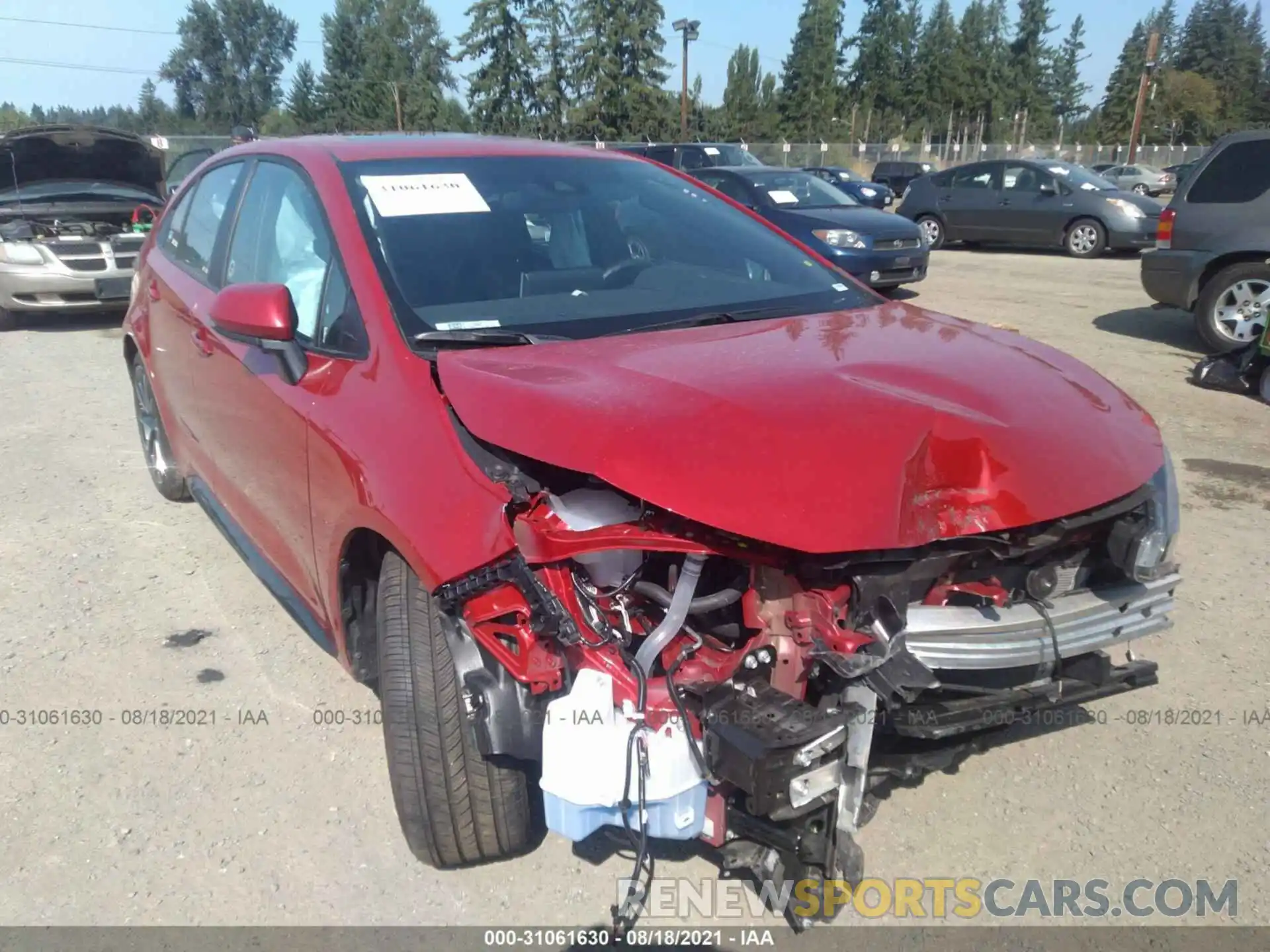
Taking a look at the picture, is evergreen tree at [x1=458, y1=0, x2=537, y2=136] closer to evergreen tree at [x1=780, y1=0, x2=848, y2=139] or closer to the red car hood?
evergreen tree at [x1=780, y1=0, x2=848, y2=139]

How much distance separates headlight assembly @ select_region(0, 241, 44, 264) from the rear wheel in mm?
4996

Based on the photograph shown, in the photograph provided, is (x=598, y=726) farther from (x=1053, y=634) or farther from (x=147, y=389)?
(x=147, y=389)

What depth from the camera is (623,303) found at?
300 centimetres

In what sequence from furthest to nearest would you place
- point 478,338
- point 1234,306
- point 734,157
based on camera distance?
1. point 734,157
2. point 1234,306
3. point 478,338

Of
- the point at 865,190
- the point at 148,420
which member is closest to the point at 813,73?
the point at 865,190

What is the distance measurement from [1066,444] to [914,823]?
114cm

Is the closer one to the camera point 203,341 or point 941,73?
point 203,341

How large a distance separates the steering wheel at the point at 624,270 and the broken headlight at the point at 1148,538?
159 centimetres

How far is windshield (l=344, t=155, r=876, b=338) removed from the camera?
2824mm

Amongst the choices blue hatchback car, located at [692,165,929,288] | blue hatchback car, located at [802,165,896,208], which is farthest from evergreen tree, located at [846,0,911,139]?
blue hatchback car, located at [692,165,929,288]

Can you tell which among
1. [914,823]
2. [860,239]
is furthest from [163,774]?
[860,239]

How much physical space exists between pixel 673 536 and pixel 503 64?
60258 millimetres

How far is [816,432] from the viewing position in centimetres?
208

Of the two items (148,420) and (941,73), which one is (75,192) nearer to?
(148,420)
